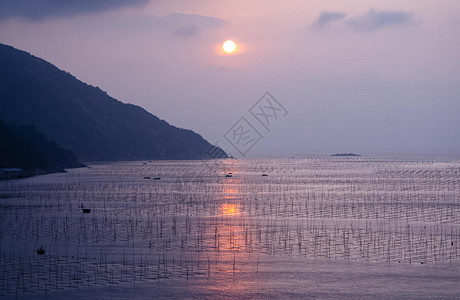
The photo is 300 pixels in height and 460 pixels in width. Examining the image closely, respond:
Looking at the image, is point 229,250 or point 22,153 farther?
point 22,153

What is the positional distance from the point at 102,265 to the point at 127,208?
20.2 m

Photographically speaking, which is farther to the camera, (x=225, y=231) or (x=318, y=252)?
(x=225, y=231)

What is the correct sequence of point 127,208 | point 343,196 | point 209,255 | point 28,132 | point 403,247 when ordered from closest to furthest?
point 209,255 → point 403,247 → point 127,208 → point 343,196 → point 28,132

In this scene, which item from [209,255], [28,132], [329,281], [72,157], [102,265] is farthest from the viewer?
[72,157]

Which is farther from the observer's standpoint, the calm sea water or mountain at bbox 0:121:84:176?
mountain at bbox 0:121:84:176

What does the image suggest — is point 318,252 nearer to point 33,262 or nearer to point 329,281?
point 329,281

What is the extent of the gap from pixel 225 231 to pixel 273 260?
792 centimetres

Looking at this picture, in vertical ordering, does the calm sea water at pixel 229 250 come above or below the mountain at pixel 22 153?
below

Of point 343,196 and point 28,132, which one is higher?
point 28,132

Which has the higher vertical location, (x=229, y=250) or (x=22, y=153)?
(x=22, y=153)

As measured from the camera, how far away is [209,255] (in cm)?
2355

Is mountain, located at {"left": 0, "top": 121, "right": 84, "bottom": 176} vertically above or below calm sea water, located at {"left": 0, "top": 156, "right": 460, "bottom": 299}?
above

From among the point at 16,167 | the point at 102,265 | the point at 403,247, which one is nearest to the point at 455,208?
the point at 403,247

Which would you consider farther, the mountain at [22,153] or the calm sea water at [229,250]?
the mountain at [22,153]
